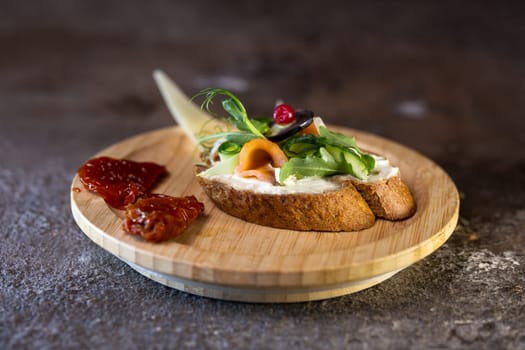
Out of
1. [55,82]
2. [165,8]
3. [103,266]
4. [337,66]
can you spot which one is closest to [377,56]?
[337,66]

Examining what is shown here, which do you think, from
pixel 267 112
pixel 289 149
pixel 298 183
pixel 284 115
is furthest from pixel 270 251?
pixel 267 112

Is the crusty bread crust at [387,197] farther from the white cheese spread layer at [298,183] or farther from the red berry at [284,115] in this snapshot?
the red berry at [284,115]

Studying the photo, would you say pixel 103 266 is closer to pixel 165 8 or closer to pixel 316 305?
pixel 316 305

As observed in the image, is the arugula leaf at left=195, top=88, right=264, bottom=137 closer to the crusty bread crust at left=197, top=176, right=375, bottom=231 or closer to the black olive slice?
the black olive slice

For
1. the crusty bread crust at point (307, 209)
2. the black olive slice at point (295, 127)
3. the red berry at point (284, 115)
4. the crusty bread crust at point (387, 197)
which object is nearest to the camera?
the crusty bread crust at point (307, 209)

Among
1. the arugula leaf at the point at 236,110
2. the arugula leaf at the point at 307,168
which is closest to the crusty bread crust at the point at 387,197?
the arugula leaf at the point at 307,168
